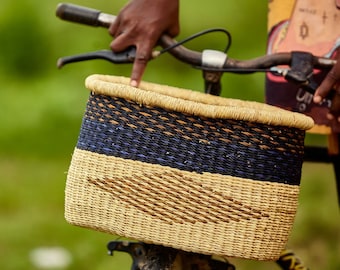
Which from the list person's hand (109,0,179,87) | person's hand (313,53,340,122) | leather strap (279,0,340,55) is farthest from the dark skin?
leather strap (279,0,340,55)

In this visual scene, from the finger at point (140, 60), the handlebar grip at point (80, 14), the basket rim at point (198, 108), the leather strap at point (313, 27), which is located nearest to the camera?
the basket rim at point (198, 108)

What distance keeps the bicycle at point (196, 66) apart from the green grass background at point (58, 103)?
208 cm

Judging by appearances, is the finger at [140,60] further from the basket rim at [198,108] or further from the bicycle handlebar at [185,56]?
the basket rim at [198,108]

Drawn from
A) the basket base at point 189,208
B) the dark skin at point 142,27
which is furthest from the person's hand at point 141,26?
the basket base at point 189,208

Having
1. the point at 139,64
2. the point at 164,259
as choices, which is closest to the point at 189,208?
the point at 164,259

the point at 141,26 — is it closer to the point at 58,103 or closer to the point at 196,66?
the point at 196,66

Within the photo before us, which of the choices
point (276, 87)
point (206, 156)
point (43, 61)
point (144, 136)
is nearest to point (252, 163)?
point (206, 156)

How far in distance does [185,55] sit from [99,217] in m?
0.54

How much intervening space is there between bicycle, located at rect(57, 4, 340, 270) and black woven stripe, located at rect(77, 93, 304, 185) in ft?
0.73

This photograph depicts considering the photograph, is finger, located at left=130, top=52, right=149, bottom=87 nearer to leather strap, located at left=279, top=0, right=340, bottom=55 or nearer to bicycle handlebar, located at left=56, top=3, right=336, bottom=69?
bicycle handlebar, located at left=56, top=3, right=336, bottom=69

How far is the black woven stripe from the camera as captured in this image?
2.46m

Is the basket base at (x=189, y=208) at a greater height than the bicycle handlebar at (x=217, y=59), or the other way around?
the bicycle handlebar at (x=217, y=59)

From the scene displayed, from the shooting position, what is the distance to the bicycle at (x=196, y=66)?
2.62 meters

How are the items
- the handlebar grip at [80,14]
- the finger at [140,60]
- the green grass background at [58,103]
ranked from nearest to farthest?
the finger at [140,60] → the handlebar grip at [80,14] → the green grass background at [58,103]
